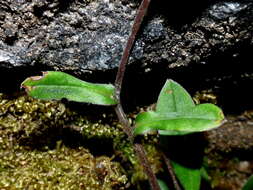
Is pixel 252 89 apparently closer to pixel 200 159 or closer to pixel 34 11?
pixel 200 159

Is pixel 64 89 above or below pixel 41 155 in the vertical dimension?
above

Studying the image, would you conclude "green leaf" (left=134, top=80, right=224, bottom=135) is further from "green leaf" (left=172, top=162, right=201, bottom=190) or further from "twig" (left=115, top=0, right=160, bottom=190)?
"green leaf" (left=172, top=162, right=201, bottom=190)

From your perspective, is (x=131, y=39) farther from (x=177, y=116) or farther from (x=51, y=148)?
(x=51, y=148)

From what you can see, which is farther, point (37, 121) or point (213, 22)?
point (37, 121)

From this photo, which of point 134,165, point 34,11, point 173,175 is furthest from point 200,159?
point 34,11

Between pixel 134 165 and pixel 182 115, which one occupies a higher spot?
pixel 182 115

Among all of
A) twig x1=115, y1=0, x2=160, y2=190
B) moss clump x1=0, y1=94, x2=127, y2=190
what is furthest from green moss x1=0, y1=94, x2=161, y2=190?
twig x1=115, y1=0, x2=160, y2=190

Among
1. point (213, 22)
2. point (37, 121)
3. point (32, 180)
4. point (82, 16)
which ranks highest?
point (213, 22)

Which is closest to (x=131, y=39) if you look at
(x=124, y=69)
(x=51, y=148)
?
(x=124, y=69)
